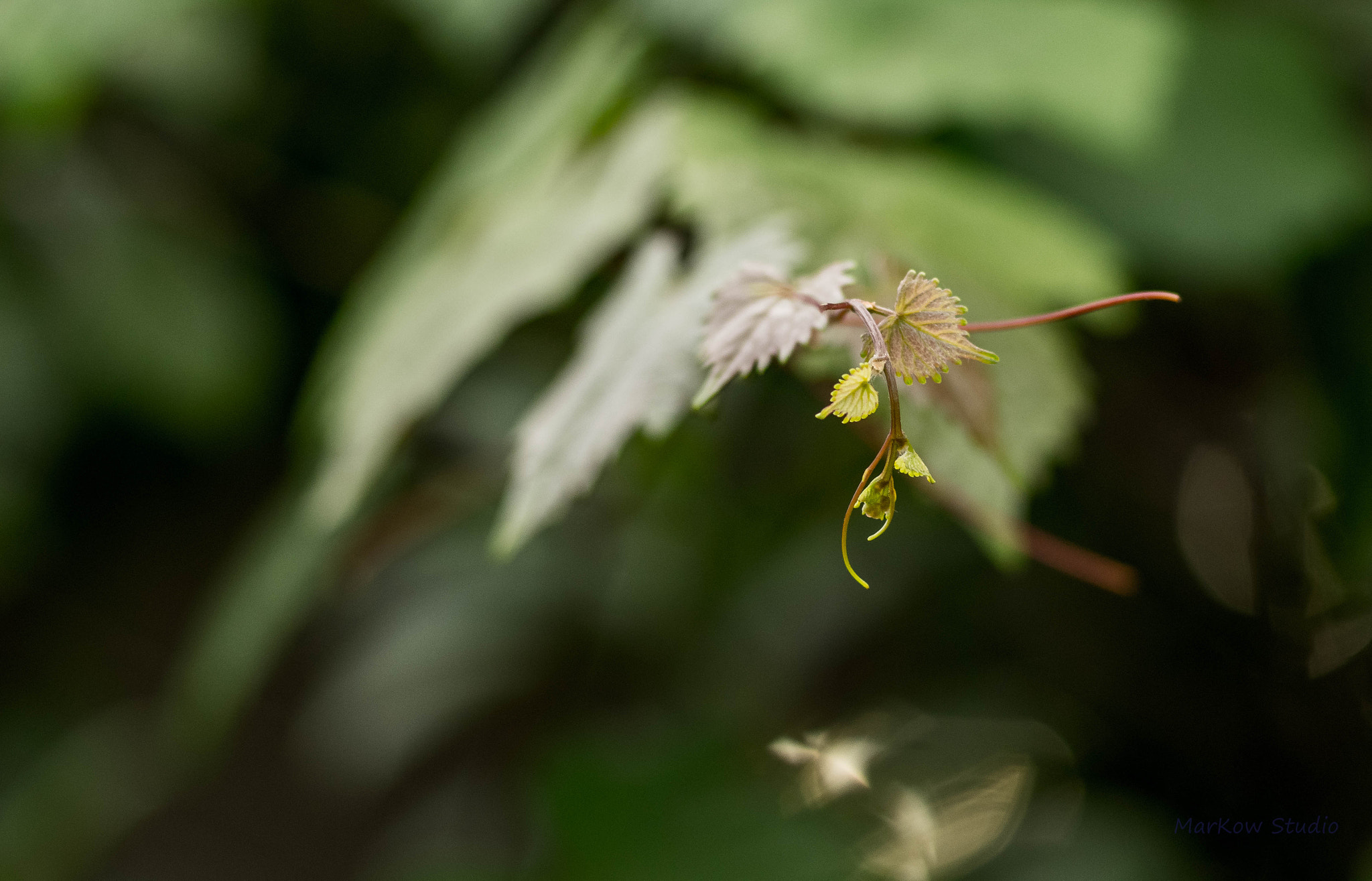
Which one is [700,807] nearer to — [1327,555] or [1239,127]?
[1327,555]

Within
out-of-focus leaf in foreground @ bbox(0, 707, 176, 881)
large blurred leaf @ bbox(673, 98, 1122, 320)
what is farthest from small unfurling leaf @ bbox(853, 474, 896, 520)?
out-of-focus leaf in foreground @ bbox(0, 707, 176, 881)

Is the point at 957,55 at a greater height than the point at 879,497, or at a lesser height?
greater

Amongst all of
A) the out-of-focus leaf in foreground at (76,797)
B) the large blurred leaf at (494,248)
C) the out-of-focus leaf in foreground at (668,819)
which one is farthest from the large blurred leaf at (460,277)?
the out-of-focus leaf in foreground at (76,797)

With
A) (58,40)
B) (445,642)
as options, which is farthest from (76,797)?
(58,40)

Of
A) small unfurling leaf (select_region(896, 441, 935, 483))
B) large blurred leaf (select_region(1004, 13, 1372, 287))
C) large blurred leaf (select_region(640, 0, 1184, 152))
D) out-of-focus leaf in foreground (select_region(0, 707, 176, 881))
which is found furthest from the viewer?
out-of-focus leaf in foreground (select_region(0, 707, 176, 881))

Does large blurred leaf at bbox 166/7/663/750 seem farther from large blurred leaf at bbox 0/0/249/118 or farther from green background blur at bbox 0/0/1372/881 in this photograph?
large blurred leaf at bbox 0/0/249/118

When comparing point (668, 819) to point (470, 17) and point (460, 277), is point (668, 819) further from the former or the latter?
point (470, 17)
